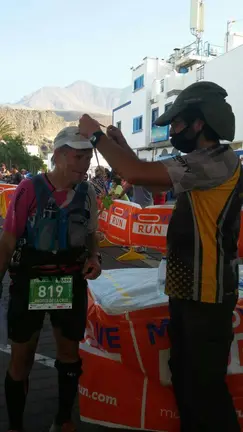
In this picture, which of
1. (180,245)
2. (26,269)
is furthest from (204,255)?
(26,269)

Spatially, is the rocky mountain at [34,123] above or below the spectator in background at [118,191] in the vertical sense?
above

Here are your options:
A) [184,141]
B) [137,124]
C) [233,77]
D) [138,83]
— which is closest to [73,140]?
[184,141]

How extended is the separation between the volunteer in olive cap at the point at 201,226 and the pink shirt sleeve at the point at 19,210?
0.51m

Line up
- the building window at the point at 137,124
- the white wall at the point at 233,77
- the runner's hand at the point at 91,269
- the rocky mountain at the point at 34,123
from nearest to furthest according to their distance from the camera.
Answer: the runner's hand at the point at 91,269
the white wall at the point at 233,77
the building window at the point at 137,124
the rocky mountain at the point at 34,123

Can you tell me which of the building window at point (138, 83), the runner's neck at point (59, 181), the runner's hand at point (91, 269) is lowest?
the runner's hand at point (91, 269)

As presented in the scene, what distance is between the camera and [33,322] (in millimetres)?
2324

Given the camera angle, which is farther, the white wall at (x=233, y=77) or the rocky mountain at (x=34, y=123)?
the rocky mountain at (x=34, y=123)

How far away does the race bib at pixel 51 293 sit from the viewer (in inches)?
90.7

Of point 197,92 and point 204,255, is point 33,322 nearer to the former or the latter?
point 204,255

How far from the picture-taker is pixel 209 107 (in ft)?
6.19

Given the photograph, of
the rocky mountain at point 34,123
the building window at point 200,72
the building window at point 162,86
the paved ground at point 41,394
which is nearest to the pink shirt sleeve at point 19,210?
the paved ground at point 41,394

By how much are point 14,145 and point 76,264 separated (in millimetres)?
50936

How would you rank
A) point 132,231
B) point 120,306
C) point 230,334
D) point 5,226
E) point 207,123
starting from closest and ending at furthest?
point 207,123, point 230,334, point 5,226, point 120,306, point 132,231

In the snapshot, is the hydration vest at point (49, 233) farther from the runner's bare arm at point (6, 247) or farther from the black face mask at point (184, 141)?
the black face mask at point (184, 141)
